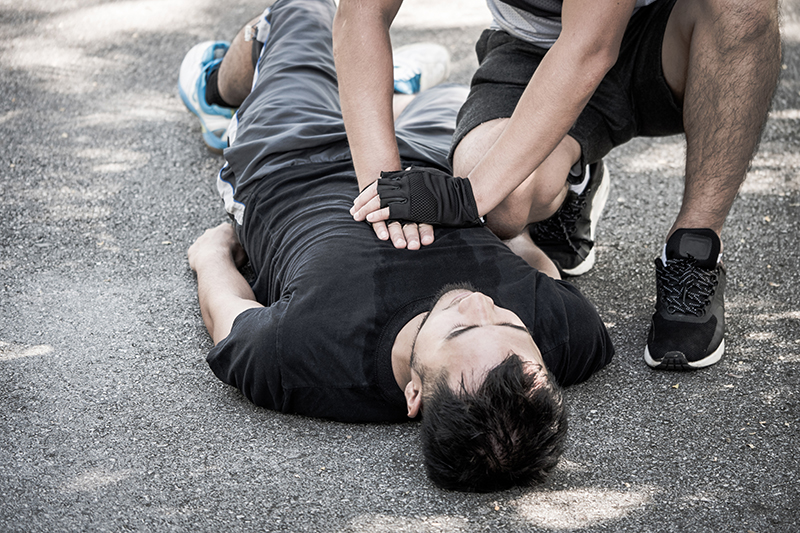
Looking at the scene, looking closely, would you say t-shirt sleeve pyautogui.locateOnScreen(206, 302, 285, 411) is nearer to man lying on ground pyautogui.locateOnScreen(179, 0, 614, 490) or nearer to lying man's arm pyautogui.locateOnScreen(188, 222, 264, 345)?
man lying on ground pyautogui.locateOnScreen(179, 0, 614, 490)

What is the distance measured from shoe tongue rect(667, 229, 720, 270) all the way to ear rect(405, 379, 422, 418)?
0.92 m

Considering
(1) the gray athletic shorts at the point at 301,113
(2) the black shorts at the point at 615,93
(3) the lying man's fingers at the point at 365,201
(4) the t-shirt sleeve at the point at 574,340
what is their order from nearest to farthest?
(4) the t-shirt sleeve at the point at 574,340
(3) the lying man's fingers at the point at 365,201
(2) the black shorts at the point at 615,93
(1) the gray athletic shorts at the point at 301,113

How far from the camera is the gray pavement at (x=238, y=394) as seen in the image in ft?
5.55

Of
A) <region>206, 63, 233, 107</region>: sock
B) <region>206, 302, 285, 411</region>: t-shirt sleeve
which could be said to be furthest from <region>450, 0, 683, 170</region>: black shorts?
<region>206, 63, 233, 107</region>: sock

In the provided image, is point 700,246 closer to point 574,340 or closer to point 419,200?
point 574,340

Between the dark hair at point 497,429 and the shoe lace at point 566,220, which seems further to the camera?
the shoe lace at point 566,220

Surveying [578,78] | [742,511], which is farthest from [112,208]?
[742,511]

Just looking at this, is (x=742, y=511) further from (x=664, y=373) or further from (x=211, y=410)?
(x=211, y=410)

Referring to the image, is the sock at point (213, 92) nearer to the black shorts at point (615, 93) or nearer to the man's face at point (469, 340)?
the black shorts at point (615, 93)

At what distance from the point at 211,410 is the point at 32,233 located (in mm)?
1187

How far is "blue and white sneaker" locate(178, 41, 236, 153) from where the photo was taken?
3.15 metres

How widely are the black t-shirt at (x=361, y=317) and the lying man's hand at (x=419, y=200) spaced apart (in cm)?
4

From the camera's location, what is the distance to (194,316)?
7.70 ft

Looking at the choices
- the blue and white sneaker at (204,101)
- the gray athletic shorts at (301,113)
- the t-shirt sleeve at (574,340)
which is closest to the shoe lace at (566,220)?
the gray athletic shorts at (301,113)
